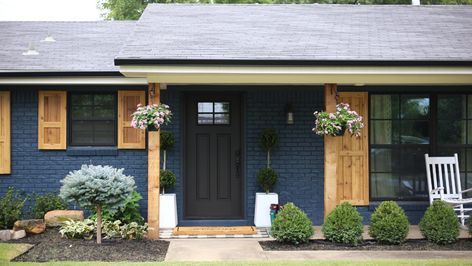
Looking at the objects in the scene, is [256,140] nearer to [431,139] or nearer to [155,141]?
[155,141]

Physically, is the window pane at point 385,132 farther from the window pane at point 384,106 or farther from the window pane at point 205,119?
the window pane at point 205,119

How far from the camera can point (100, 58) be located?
991 centimetres

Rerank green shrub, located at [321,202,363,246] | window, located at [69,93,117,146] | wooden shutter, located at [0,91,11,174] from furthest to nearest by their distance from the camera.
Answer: window, located at [69,93,117,146], wooden shutter, located at [0,91,11,174], green shrub, located at [321,202,363,246]

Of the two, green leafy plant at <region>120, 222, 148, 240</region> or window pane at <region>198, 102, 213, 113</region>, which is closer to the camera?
green leafy plant at <region>120, 222, 148, 240</region>

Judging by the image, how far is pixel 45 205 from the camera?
943 centimetres

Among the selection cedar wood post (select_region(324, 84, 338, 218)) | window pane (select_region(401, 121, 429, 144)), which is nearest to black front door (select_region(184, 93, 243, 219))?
cedar wood post (select_region(324, 84, 338, 218))

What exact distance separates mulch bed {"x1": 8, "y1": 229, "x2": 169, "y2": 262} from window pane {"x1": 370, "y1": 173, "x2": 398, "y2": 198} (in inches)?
145

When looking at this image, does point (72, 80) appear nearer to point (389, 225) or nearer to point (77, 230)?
point (77, 230)

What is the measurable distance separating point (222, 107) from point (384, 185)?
295cm

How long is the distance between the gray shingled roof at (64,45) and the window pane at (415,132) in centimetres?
476

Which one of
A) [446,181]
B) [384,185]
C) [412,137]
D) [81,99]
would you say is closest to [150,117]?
[81,99]

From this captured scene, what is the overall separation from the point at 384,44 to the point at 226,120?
109 inches

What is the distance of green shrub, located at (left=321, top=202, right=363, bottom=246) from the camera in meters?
8.00

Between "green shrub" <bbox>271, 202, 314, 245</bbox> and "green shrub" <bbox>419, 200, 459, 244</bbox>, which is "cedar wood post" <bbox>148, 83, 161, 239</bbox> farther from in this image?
"green shrub" <bbox>419, 200, 459, 244</bbox>
